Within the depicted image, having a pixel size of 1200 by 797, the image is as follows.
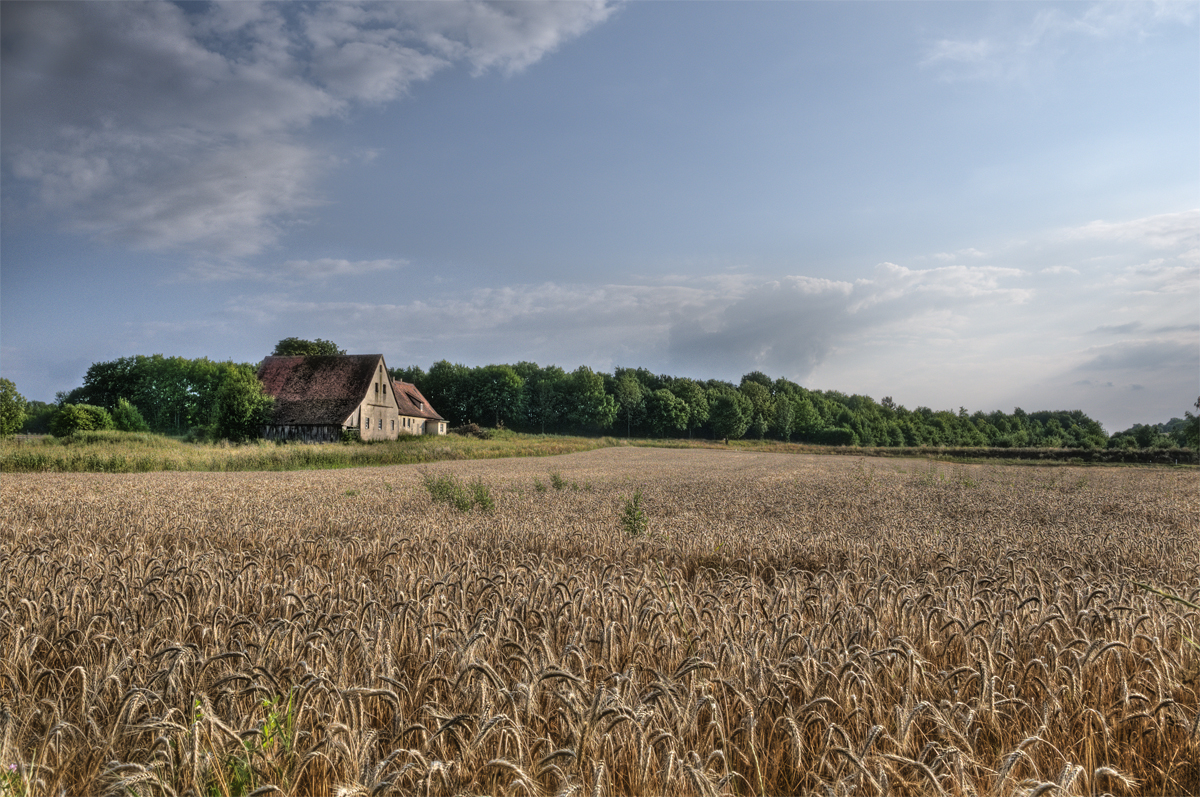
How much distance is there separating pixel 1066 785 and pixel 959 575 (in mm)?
3613

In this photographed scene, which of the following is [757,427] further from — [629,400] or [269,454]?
[269,454]

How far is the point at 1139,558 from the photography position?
540 cm

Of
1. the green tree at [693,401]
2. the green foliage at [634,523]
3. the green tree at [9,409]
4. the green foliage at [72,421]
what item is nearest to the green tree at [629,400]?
the green tree at [693,401]

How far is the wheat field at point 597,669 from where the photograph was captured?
196 cm

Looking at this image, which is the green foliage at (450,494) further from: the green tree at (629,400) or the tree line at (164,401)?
the green tree at (629,400)

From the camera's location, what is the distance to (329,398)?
190 ft

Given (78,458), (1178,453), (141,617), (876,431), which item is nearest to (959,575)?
(141,617)

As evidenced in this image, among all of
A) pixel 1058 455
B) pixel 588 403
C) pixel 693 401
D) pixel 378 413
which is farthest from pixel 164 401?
pixel 1058 455

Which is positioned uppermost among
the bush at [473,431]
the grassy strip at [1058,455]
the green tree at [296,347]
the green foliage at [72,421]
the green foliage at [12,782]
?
the green tree at [296,347]

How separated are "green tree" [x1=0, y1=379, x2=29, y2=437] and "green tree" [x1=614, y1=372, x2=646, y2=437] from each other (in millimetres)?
79792

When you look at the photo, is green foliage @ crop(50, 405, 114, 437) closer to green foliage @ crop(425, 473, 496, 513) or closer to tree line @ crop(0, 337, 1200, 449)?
tree line @ crop(0, 337, 1200, 449)

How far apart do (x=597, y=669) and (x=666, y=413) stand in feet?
351

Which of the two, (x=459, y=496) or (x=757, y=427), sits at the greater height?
(x=757, y=427)

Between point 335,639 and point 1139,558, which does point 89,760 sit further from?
point 1139,558
